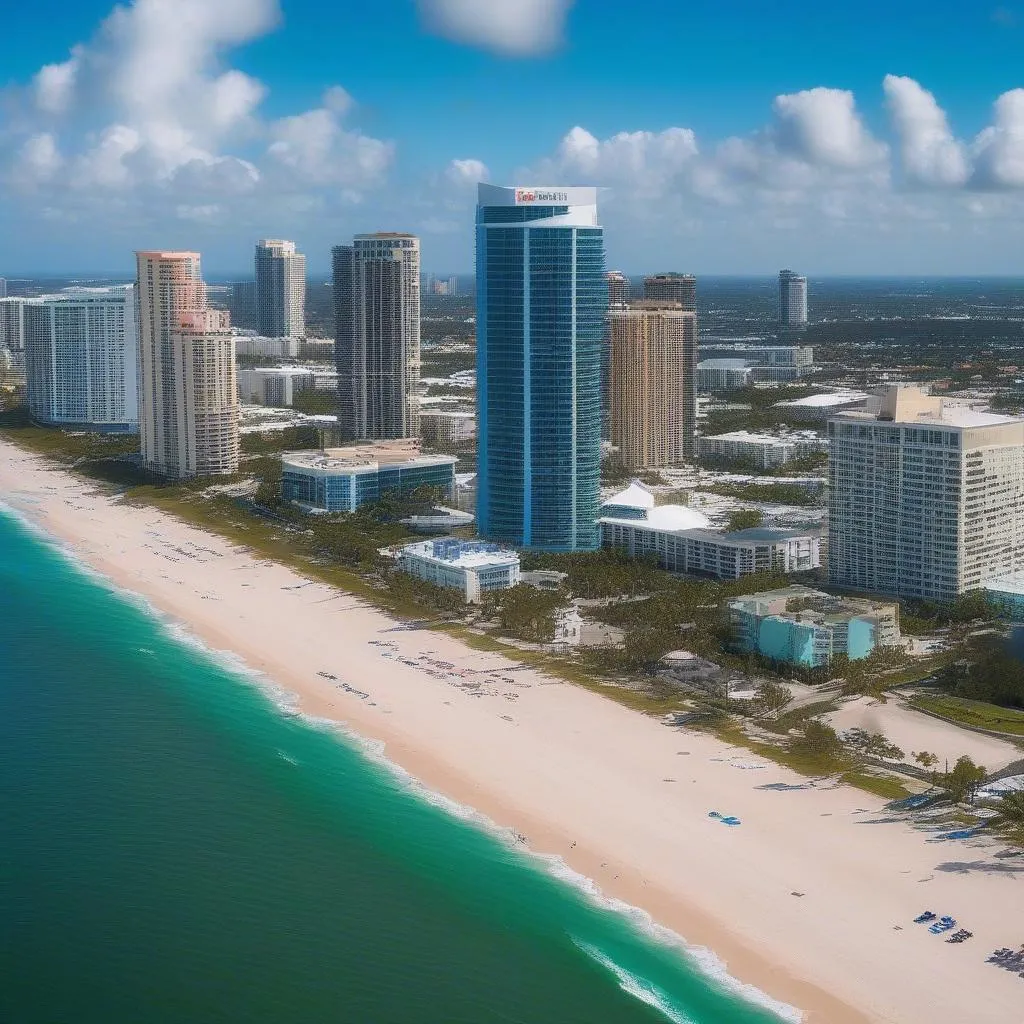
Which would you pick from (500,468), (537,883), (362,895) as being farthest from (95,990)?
Result: (500,468)

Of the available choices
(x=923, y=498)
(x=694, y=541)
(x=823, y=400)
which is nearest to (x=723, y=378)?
(x=823, y=400)

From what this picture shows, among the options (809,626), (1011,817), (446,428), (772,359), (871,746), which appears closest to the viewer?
(1011,817)

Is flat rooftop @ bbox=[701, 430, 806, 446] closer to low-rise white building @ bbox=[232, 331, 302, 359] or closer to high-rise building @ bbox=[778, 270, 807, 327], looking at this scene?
low-rise white building @ bbox=[232, 331, 302, 359]

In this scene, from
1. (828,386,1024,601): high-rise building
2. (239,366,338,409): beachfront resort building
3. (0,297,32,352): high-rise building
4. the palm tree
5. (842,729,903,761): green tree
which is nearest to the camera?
the palm tree

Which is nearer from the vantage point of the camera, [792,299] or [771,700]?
[771,700]

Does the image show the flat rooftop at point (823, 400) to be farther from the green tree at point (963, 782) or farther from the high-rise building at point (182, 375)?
the green tree at point (963, 782)

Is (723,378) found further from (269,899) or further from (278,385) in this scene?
(269,899)

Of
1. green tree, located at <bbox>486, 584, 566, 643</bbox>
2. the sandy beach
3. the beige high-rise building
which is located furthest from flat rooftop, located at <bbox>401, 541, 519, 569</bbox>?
the beige high-rise building
